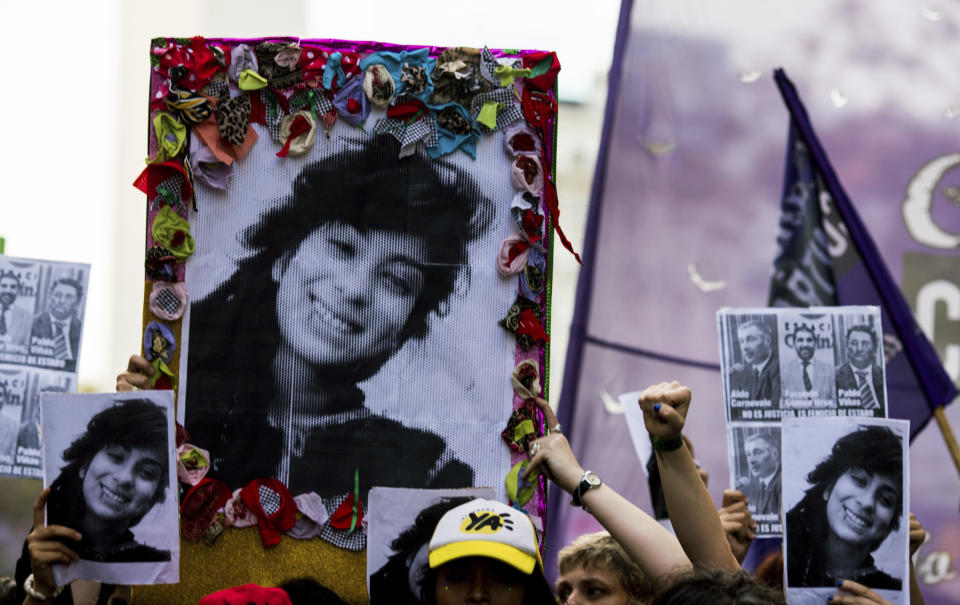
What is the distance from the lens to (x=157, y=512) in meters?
2.64

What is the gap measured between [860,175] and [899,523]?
279 centimetres

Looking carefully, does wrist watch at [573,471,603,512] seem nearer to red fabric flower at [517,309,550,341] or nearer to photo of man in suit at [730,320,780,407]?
red fabric flower at [517,309,550,341]

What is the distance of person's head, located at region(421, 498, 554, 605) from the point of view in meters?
2.45

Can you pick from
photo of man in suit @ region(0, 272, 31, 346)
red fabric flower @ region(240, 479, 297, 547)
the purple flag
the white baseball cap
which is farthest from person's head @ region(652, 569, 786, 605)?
the purple flag

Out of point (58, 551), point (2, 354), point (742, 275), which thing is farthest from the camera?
point (742, 275)

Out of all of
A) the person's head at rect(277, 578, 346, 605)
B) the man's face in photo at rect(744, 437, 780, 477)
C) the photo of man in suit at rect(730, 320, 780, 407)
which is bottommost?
the person's head at rect(277, 578, 346, 605)

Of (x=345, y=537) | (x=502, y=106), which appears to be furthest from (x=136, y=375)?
(x=502, y=106)

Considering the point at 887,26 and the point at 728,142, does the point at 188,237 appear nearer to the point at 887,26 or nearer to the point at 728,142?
the point at 728,142

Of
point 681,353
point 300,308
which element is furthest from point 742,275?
point 300,308

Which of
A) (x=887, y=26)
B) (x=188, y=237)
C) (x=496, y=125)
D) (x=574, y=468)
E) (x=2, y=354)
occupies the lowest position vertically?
(x=574, y=468)

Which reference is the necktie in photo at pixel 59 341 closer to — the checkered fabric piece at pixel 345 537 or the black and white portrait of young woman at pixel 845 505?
the checkered fabric piece at pixel 345 537

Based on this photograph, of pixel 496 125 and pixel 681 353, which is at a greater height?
pixel 496 125

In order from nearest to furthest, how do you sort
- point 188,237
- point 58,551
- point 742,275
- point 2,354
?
1. point 58,551
2. point 188,237
3. point 2,354
4. point 742,275

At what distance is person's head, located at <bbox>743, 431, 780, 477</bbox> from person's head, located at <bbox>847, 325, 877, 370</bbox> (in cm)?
30
